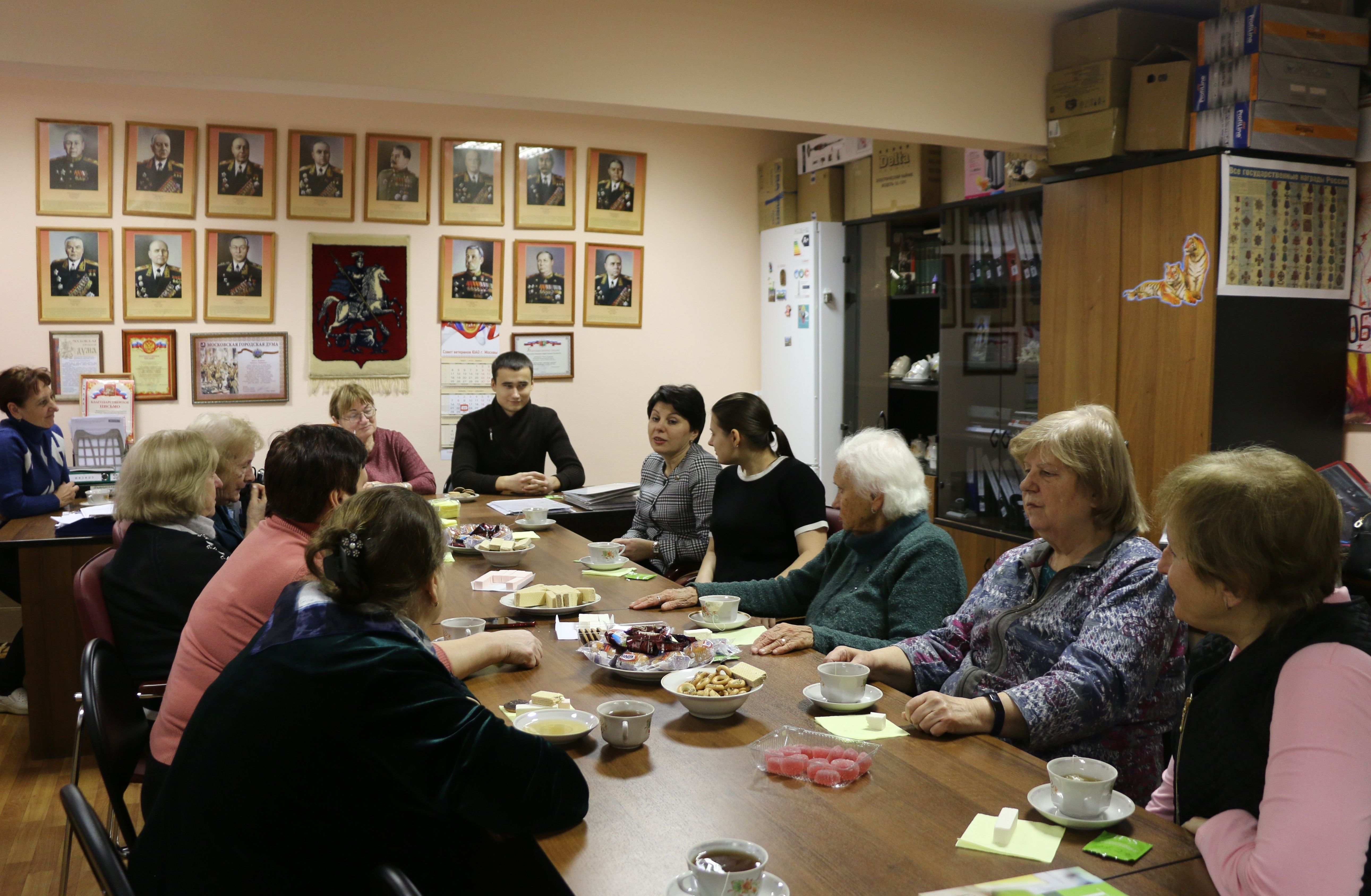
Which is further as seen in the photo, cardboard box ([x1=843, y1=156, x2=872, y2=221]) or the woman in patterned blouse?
cardboard box ([x1=843, y1=156, x2=872, y2=221])

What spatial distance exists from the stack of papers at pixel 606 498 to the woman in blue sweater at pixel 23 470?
7.07 ft

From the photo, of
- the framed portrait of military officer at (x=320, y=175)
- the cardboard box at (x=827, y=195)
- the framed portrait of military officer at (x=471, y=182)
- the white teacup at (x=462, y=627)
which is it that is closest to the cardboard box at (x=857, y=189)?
the cardboard box at (x=827, y=195)

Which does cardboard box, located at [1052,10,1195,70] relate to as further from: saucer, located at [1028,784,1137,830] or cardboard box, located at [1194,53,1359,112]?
saucer, located at [1028,784,1137,830]

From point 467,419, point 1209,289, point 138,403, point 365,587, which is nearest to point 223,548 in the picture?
point 365,587

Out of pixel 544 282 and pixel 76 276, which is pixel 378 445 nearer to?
pixel 544 282

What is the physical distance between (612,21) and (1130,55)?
7.01 feet

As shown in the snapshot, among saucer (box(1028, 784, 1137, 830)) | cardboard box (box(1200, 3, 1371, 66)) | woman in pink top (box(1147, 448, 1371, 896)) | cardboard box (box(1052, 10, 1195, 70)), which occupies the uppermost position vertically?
cardboard box (box(1052, 10, 1195, 70))

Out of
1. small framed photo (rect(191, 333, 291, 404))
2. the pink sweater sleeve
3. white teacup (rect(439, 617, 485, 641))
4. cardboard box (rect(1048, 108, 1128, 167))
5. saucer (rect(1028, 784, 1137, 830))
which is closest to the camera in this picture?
the pink sweater sleeve

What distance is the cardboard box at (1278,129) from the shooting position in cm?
378

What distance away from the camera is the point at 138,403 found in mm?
5469

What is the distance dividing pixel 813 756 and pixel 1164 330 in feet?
9.99

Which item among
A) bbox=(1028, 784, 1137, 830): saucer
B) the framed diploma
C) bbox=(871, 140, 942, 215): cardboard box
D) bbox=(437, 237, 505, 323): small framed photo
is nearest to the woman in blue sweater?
the framed diploma

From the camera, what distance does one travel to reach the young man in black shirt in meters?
5.27

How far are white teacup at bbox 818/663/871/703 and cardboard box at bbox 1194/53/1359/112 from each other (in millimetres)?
3034
